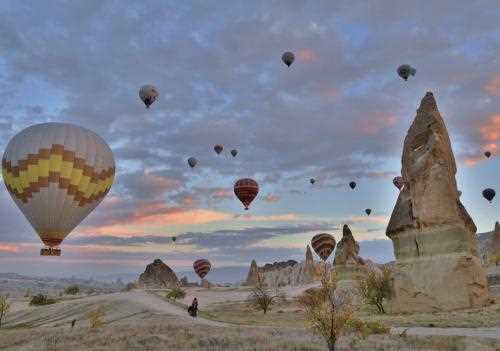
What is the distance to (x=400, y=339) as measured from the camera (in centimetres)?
2352

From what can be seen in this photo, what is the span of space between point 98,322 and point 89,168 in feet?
41.4

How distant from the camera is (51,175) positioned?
38.9 metres

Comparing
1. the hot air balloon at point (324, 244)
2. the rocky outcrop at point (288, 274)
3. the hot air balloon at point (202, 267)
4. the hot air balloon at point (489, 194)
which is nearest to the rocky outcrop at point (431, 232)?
the hot air balloon at point (324, 244)

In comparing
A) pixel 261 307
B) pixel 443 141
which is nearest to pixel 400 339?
pixel 443 141

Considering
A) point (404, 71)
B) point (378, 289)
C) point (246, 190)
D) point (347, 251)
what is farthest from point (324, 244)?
point (378, 289)

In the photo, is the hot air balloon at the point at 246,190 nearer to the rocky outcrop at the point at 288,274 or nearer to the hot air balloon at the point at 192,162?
the hot air balloon at the point at 192,162

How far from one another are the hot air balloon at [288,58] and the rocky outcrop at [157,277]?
67.3 m

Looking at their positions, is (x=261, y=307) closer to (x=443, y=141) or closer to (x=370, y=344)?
(x=443, y=141)

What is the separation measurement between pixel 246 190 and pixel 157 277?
194ft

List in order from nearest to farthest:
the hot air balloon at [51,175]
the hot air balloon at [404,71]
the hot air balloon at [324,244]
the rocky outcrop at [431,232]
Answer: the rocky outcrop at [431,232] → the hot air balloon at [51,175] → the hot air balloon at [404,71] → the hot air balloon at [324,244]

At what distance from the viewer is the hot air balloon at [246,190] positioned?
65875mm

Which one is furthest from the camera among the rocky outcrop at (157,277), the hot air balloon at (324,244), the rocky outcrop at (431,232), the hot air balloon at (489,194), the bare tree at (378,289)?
the rocky outcrop at (157,277)

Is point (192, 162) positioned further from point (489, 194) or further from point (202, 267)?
point (489, 194)

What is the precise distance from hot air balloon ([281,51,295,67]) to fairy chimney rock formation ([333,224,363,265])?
29862 mm
